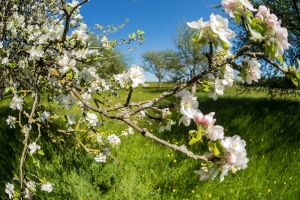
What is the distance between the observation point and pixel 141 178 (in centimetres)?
289

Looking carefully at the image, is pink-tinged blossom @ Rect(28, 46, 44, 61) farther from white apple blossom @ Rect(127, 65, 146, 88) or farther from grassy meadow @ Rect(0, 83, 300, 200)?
white apple blossom @ Rect(127, 65, 146, 88)

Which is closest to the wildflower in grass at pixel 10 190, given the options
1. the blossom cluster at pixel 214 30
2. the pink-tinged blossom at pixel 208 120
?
the pink-tinged blossom at pixel 208 120

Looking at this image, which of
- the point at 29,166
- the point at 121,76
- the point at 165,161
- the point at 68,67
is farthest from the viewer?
the point at 165,161

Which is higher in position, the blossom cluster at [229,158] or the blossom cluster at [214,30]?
the blossom cluster at [214,30]

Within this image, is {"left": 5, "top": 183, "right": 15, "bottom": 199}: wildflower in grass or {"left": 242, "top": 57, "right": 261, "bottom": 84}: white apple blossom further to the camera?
{"left": 5, "top": 183, "right": 15, "bottom": 199}: wildflower in grass

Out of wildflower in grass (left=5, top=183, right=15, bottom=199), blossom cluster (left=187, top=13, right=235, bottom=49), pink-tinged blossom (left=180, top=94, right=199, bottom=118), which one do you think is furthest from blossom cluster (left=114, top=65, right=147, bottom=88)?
wildflower in grass (left=5, top=183, right=15, bottom=199)

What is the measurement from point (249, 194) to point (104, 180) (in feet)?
4.88

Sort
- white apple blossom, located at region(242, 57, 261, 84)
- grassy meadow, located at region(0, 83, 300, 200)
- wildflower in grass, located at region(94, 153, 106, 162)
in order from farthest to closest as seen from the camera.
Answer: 1. wildflower in grass, located at region(94, 153, 106, 162)
2. grassy meadow, located at region(0, 83, 300, 200)
3. white apple blossom, located at region(242, 57, 261, 84)

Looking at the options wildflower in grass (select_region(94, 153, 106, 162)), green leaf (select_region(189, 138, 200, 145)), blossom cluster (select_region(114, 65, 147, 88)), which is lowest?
wildflower in grass (select_region(94, 153, 106, 162))

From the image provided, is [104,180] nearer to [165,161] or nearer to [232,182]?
[165,161]

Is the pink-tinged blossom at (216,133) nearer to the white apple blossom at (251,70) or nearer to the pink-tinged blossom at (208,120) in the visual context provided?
the pink-tinged blossom at (208,120)

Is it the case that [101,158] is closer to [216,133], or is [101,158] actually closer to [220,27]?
[216,133]

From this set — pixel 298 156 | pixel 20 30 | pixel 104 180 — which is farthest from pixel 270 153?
pixel 20 30

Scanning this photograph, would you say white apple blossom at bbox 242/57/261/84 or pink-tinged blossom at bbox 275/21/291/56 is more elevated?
pink-tinged blossom at bbox 275/21/291/56
